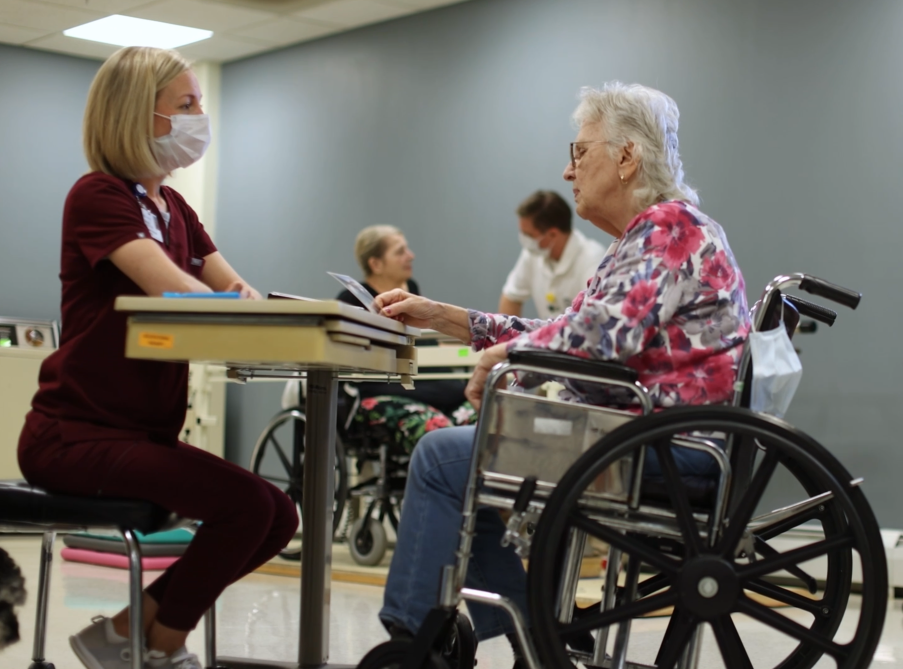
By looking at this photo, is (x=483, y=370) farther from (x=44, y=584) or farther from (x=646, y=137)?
(x=44, y=584)

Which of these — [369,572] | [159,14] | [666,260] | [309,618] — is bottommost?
[369,572]

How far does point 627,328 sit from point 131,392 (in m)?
0.78

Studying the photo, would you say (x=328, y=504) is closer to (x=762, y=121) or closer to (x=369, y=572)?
(x=369, y=572)

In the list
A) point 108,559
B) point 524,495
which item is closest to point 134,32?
point 108,559

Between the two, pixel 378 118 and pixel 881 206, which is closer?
pixel 881 206

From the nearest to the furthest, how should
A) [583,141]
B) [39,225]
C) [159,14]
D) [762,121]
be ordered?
[583,141] < [762,121] < [159,14] < [39,225]

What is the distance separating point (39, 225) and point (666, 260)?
5.04m

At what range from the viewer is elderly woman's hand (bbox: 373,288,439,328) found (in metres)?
1.94

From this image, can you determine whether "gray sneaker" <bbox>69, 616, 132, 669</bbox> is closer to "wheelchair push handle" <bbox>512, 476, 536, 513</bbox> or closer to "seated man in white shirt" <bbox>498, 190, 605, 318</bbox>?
"wheelchair push handle" <bbox>512, 476, 536, 513</bbox>

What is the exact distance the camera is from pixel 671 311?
5.03ft

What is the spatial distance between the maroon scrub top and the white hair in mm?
771

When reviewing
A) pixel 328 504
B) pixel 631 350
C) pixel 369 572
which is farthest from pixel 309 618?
pixel 369 572

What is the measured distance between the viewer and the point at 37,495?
5.43 feet

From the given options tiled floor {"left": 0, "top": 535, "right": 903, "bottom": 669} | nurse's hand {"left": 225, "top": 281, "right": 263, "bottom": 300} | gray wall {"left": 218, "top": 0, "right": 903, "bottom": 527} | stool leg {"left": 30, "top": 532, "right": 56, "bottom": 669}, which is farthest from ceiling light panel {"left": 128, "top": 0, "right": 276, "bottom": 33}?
stool leg {"left": 30, "top": 532, "right": 56, "bottom": 669}
